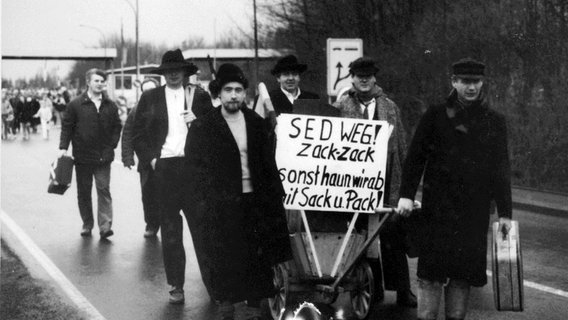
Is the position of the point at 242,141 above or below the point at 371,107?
below

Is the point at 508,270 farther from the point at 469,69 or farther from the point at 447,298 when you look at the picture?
the point at 469,69

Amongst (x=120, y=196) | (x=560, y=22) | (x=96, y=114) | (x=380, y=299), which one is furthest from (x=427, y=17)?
(x=380, y=299)

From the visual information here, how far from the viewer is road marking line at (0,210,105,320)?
742 cm

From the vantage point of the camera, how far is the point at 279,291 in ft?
22.7

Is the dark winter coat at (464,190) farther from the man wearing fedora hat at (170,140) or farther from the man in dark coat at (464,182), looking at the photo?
the man wearing fedora hat at (170,140)

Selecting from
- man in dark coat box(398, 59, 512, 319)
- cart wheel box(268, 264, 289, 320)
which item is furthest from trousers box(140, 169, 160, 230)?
man in dark coat box(398, 59, 512, 319)

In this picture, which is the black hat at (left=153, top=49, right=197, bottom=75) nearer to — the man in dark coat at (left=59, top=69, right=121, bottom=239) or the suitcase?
the man in dark coat at (left=59, top=69, right=121, bottom=239)

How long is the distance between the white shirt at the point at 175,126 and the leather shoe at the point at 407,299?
7.08 feet

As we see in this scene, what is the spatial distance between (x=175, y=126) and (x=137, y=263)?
6.58ft

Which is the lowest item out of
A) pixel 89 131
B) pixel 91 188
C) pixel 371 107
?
pixel 91 188

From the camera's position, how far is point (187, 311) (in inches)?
291

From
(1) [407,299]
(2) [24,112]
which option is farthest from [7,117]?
(1) [407,299]

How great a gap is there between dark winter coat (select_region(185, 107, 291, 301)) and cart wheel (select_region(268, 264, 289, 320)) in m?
0.26

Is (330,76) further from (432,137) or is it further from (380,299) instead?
(432,137)
